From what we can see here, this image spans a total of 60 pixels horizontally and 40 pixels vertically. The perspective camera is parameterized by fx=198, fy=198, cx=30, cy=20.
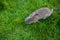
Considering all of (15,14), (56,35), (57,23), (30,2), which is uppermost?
(30,2)

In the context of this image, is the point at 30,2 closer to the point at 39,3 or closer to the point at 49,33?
the point at 39,3

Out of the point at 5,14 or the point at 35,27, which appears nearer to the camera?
the point at 35,27

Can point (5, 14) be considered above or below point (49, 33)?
above

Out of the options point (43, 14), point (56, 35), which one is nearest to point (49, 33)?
point (56, 35)
